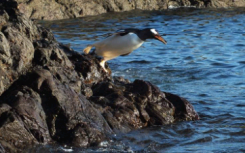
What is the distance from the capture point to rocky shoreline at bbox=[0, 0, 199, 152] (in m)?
6.20

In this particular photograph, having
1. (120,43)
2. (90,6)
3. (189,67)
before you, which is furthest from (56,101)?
(90,6)

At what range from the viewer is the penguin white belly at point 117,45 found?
33.6 feet

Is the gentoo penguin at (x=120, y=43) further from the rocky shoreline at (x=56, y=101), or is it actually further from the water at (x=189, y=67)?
the rocky shoreline at (x=56, y=101)

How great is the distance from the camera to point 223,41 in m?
17.2

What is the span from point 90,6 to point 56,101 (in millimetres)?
18126

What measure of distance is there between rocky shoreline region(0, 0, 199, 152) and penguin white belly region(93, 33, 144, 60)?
5.69ft

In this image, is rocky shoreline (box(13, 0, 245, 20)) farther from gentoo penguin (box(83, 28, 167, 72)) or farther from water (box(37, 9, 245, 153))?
gentoo penguin (box(83, 28, 167, 72))

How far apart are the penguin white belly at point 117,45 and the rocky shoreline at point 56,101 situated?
1736mm

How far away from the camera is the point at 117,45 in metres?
10.5

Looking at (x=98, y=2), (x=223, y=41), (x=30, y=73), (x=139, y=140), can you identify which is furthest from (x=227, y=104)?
(x=98, y=2)

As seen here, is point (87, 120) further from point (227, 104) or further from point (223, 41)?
point (223, 41)

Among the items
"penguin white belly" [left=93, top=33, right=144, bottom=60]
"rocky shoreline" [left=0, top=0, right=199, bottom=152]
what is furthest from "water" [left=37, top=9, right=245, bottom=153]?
"penguin white belly" [left=93, top=33, right=144, bottom=60]

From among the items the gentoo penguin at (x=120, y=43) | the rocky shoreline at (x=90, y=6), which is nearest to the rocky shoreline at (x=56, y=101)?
the gentoo penguin at (x=120, y=43)

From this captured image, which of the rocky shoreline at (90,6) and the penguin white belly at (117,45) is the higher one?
the penguin white belly at (117,45)
